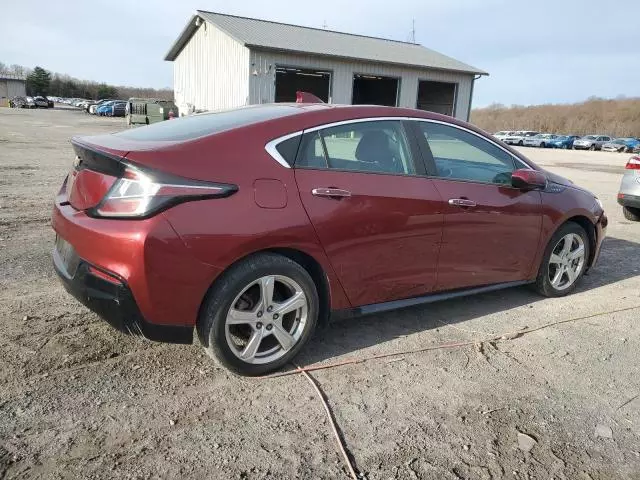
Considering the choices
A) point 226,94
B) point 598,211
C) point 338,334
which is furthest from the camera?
point 226,94

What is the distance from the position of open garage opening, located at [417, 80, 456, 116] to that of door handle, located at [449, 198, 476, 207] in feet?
86.1

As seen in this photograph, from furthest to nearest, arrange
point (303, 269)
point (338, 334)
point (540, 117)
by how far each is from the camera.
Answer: point (540, 117) → point (338, 334) → point (303, 269)

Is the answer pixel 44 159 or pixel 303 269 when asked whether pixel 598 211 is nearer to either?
pixel 303 269

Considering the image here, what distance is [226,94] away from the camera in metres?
24.0

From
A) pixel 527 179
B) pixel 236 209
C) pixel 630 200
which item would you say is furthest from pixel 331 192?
pixel 630 200

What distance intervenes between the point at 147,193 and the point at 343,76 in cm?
2197

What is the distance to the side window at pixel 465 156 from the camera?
152 inches

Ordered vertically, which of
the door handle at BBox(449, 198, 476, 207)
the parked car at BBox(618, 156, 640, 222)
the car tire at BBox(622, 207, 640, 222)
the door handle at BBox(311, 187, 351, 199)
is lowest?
the car tire at BBox(622, 207, 640, 222)

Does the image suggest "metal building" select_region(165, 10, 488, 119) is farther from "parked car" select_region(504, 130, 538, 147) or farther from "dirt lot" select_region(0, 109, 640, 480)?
"parked car" select_region(504, 130, 538, 147)

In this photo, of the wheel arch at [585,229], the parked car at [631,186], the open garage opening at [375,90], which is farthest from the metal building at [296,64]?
the wheel arch at [585,229]

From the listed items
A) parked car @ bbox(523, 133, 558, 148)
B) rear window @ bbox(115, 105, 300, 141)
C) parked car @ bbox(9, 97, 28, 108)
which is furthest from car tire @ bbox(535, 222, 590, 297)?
parked car @ bbox(9, 97, 28, 108)

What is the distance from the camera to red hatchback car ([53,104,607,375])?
272cm

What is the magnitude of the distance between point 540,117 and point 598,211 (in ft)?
283

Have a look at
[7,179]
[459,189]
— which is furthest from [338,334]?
[7,179]
